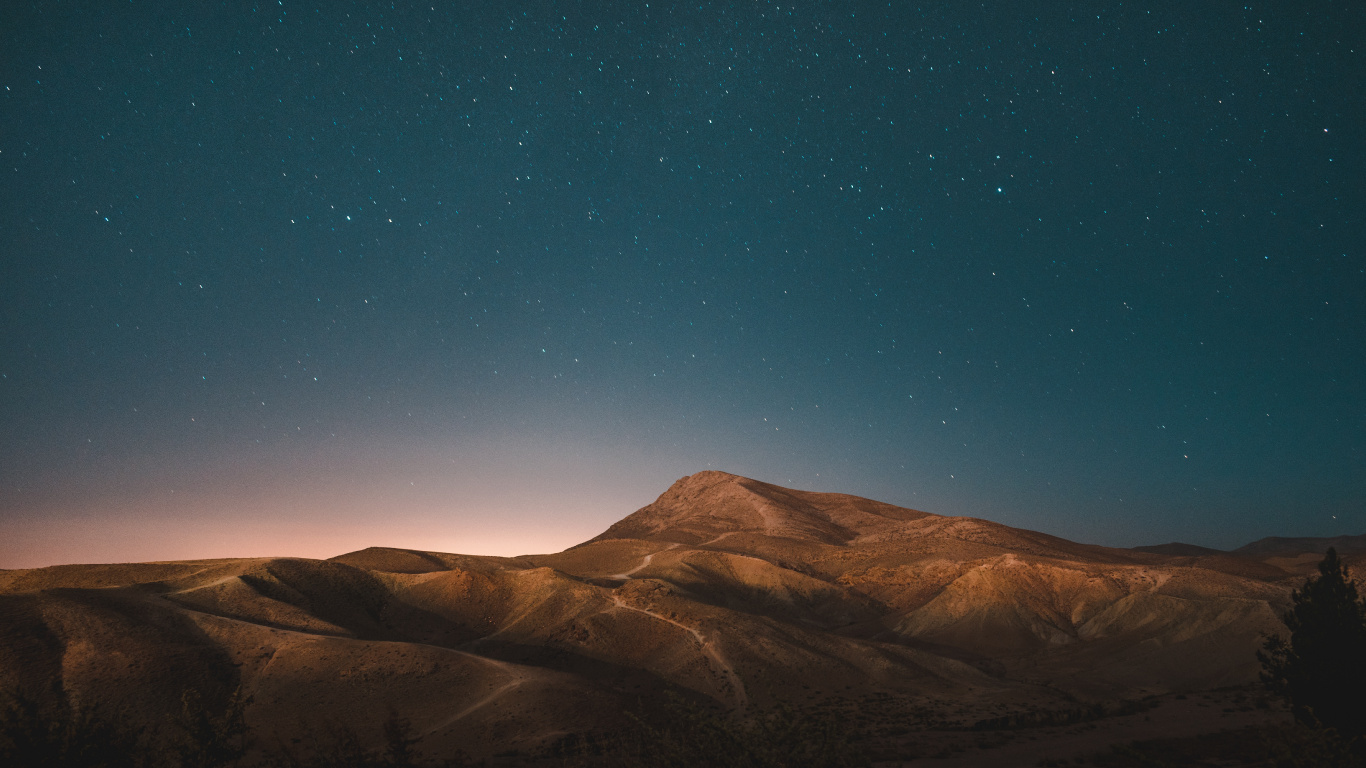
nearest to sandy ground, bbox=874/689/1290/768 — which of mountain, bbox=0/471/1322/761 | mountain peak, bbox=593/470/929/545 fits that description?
mountain, bbox=0/471/1322/761

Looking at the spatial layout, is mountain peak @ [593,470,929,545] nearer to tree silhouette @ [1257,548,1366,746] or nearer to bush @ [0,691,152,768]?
tree silhouette @ [1257,548,1366,746]

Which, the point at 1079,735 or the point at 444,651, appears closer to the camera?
the point at 1079,735

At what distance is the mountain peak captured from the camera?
15038 cm

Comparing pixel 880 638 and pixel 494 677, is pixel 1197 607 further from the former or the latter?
pixel 494 677

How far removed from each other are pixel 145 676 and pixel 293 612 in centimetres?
1797

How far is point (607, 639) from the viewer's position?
201 feet

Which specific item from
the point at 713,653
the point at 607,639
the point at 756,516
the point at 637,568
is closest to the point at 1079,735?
the point at 713,653

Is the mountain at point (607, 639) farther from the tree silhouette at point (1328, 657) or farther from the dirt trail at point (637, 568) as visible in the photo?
the tree silhouette at point (1328, 657)

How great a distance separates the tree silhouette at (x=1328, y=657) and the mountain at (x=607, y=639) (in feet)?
63.8

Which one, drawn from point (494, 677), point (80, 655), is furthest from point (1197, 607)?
point (80, 655)

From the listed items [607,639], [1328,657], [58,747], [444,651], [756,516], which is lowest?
[607,639]

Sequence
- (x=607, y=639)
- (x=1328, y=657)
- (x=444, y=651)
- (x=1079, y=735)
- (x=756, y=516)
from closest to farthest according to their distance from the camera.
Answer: (x=1328, y=657) < (x=1079, y=735) < (x=444, y=651) < (x=607, y=639) < (x=756, y=516)

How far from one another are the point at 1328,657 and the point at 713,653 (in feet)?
130

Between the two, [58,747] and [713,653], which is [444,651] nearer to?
[713,653]
